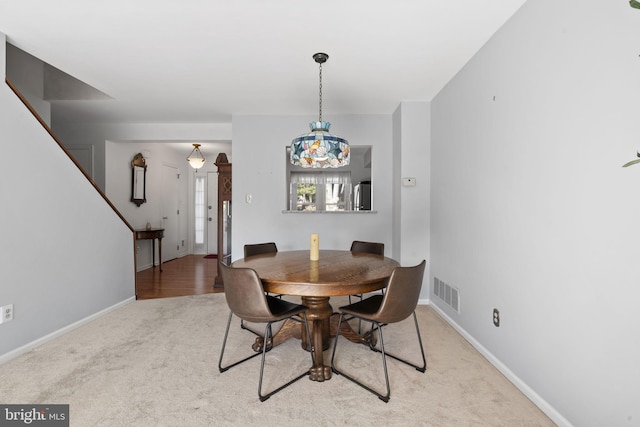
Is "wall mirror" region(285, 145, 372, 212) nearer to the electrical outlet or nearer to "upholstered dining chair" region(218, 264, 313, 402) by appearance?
"upholstered dining chair" region(218, 264, 313, 402)

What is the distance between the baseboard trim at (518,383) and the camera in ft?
5.21

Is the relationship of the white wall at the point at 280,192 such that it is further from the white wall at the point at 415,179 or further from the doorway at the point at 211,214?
the doorway at the point at 211,214

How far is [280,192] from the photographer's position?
13.6 ft

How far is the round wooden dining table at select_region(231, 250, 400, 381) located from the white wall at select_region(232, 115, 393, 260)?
1506 mm

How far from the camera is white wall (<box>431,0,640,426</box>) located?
4.17 ft

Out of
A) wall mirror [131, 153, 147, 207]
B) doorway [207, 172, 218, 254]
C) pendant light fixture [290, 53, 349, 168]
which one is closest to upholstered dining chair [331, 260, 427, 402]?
pendant light fixture [290, 53, 349, 168]

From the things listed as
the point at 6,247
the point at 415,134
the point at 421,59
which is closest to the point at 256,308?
the point at 6,247

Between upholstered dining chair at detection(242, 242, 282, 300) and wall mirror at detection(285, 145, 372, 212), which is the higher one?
wall mirror at detection(285, 145, 372, 212)

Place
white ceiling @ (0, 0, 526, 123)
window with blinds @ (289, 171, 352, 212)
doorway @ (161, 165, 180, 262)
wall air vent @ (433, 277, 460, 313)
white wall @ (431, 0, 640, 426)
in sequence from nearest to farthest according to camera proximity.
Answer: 1. white wall @ (431, 0, 640, 426)
2. white ceiling @ (0, 0, 526, 123)
3. wall air vent @ (433, 277, 460, 313)
4. window with blinds @ (289, 171, 352, 212)
5. doorway @ (161, 165, 180, 262)

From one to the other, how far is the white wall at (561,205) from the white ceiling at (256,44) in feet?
1.57

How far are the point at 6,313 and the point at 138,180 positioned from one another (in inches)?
145

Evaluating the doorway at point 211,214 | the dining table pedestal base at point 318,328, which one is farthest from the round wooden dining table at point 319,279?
the doorway at point 211,214
